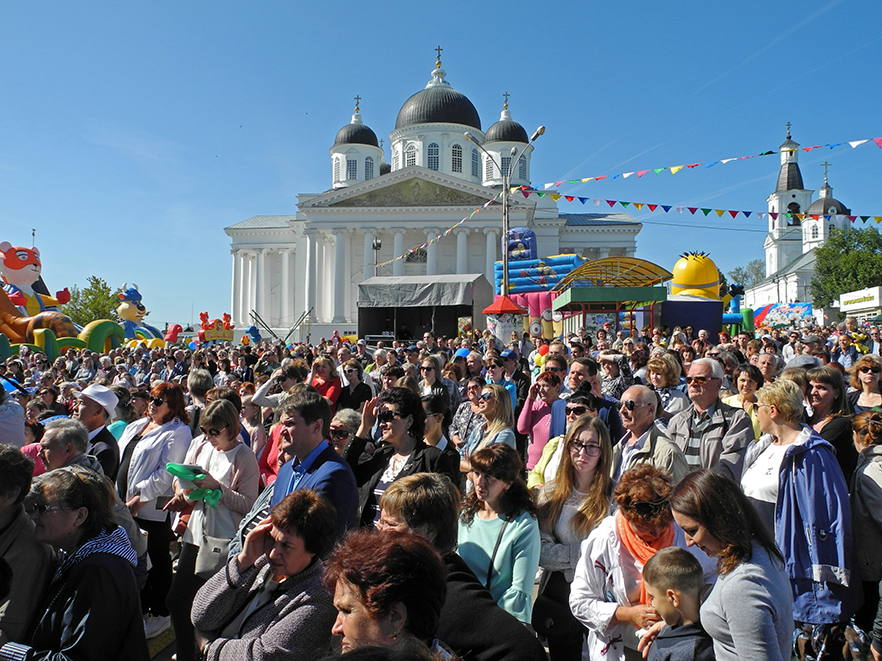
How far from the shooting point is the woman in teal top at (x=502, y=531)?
2845 mm

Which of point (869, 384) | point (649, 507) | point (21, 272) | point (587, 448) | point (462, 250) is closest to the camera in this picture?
point (649, 507)

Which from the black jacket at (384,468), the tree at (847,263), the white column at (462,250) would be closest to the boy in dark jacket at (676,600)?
the black jacket at (384,468)

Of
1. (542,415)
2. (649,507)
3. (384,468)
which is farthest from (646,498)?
(542,415)

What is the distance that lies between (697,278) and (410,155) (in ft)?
111

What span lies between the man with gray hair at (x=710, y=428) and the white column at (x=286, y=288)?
51627mm

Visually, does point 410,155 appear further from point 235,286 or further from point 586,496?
point 586,496

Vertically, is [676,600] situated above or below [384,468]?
below

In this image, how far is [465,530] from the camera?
3092 millimetres

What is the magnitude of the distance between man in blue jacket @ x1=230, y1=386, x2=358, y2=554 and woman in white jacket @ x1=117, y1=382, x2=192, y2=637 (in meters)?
1.39

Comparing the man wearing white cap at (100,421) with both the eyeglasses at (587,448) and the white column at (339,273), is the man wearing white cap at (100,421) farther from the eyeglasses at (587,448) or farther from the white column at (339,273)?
the white column at (339,273)

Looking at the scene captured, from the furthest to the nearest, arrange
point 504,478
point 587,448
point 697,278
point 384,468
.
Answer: point 697,278, point 384,468, point 587,448, point 504,478

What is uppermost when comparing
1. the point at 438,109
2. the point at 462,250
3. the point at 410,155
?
the point at 438,109

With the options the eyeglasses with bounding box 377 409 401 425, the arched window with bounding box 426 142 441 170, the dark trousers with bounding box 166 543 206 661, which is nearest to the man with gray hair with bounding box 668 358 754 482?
the eyeglasses with bounding box 377 409 401 425

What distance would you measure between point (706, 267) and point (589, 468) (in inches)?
944
